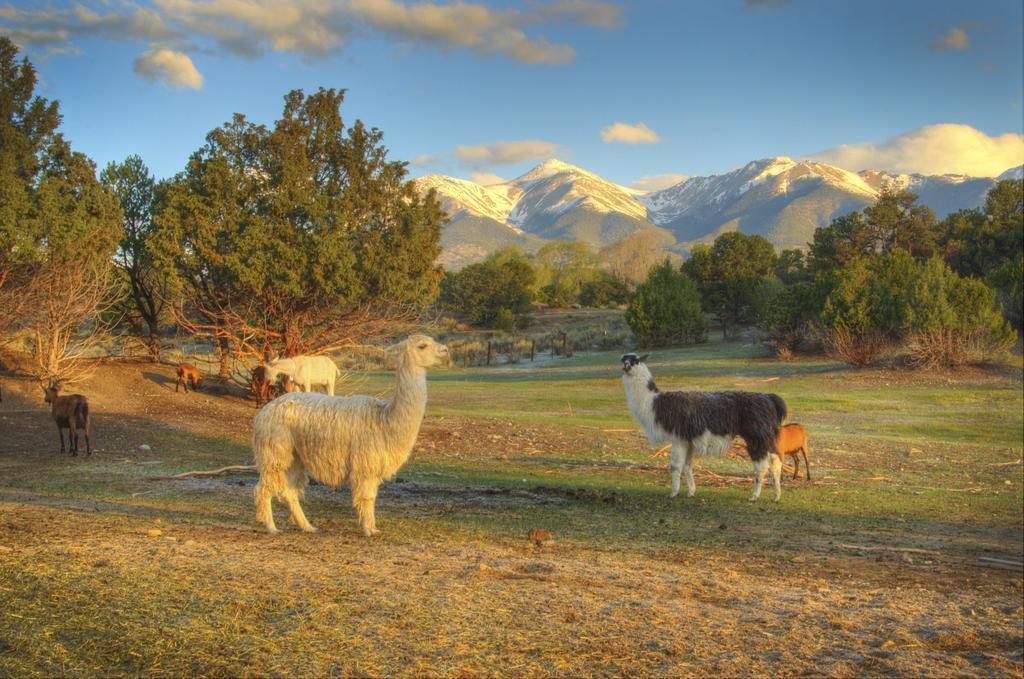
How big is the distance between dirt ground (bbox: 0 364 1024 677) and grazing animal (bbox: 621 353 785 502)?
80.2 inches

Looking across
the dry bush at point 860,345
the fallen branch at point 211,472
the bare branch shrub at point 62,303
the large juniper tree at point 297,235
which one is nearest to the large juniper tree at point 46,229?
the bare branch shrub at point 62,303

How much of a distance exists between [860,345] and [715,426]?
27.8m

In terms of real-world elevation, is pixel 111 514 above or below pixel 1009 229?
below

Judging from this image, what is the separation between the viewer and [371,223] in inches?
904

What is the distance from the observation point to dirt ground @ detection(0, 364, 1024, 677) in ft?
16.2

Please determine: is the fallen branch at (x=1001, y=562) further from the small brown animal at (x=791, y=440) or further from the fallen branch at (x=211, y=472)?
the fallen branch at (x=211, y=472)

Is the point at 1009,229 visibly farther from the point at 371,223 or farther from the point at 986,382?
the point at 371,223

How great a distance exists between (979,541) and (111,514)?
1095 cm

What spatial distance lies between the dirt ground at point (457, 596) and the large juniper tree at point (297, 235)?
1053 centimetres

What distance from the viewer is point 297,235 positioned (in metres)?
21.2

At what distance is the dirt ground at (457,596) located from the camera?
4.93 metres

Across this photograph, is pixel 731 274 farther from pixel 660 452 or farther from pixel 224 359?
pixel 660 452

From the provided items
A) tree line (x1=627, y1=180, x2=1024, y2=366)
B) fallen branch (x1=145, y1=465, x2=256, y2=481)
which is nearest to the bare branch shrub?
fallen branch (x1=145, y1=465, x2=256, y2=481)

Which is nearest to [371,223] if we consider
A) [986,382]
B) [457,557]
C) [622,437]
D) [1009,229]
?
[622,437]
